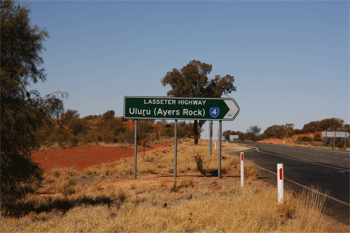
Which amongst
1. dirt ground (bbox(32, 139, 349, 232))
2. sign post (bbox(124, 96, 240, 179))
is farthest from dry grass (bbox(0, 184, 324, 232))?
sign post (bbox(124, 96, 240, 179))

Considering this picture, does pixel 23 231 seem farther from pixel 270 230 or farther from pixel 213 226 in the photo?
pixel 270 230

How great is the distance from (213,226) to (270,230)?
111 centimetres

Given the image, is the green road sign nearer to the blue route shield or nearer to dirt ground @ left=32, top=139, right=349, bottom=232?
the blue route shield

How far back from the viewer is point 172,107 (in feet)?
43.8

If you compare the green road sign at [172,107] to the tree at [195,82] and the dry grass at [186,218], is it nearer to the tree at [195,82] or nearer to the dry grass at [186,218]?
the dry grass at [186,218]

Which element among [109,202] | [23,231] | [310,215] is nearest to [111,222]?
[23,231]

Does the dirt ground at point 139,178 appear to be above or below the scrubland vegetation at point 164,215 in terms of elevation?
below

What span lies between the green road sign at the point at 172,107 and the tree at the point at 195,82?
23.8 metres

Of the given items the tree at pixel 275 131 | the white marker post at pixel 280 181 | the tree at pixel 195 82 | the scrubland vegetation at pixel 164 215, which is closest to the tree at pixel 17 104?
the scrubland vegetation at pixel 164 215

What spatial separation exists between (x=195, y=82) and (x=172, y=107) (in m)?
25.5

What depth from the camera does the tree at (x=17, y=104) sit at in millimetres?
6418

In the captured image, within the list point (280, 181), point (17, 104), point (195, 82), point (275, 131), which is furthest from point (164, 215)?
point (275, 131)

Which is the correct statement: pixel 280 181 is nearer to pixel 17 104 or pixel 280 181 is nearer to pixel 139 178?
pixel 17 104

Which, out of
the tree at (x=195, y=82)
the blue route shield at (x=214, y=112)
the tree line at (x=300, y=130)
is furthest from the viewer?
the tree line at (x=300, y=130)
